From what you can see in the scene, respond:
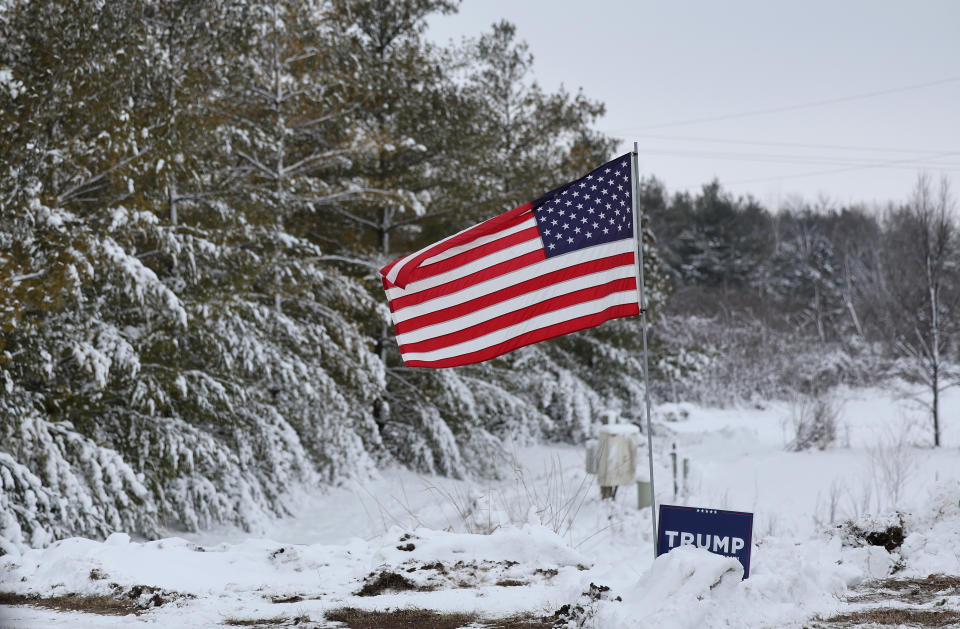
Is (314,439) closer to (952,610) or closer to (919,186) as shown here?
(952,610)

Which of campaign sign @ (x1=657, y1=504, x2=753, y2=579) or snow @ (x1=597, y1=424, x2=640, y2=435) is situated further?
snow @ (x1=597, y1=424, x2=640, y2=435)

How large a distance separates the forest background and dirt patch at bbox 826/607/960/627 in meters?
6.81

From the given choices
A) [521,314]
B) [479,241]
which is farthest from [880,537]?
[479,241]

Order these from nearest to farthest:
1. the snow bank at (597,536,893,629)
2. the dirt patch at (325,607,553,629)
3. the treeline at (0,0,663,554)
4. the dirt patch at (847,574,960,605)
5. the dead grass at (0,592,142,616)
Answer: the snow bank at (597,536,893,629)
the dirt patch at (325,607,553,629)
the dirt patch at (847,574,960,605)
the dead grass at (0,592,142,616)
the treeline at (0,0,663,554)

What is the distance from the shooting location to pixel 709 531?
13.8ft

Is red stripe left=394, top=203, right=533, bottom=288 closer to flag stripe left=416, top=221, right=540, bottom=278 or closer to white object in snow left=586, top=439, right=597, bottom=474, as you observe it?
flag stripe left=416, top=221, right=540, bottom=278

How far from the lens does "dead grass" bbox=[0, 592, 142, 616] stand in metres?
4.61

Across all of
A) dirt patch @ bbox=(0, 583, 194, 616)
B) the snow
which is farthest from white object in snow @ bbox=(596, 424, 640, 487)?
dirt patch @ bbox=(0, 583, 194, 616)

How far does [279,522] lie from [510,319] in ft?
24.7

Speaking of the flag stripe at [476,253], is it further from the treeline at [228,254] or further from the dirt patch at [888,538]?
the treeline at [228,254]

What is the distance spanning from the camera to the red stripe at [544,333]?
4848mm

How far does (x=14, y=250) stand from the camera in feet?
26.3

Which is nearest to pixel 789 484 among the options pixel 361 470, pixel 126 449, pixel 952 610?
pixel 361 470

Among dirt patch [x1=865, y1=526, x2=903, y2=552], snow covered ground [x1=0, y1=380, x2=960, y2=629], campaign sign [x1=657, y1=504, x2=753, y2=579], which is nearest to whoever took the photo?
snow covered ground [x1=0, y1=380, x2=960, y2=629]
